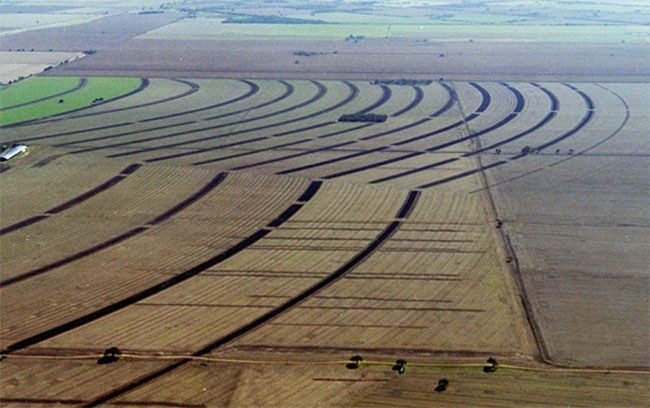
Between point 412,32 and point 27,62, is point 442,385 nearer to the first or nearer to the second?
point 27,62

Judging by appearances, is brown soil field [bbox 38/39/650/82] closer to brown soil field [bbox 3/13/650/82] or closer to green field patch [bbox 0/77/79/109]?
brown soil field [bbox 3/13/650/82]

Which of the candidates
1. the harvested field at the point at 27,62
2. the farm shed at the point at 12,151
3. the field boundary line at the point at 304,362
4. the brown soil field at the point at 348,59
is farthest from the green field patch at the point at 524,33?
the field boundary line at the point at 304,362

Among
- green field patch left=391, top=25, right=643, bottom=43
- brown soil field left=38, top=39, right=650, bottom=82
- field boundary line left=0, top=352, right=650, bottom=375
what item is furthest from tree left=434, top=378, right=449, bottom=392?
green field patch left=391, top=25, right=643, bottom=43

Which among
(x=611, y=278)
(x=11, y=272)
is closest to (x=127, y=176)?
(x=11, y=272)

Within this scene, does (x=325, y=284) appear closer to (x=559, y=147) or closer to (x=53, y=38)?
(x=559, y=147)

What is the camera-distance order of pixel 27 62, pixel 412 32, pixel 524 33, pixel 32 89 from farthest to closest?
pixel 412 32
pixel 524 33
pixel 27 62
pixel 32 89

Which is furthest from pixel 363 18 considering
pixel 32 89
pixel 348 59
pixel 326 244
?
pixel 326 244
